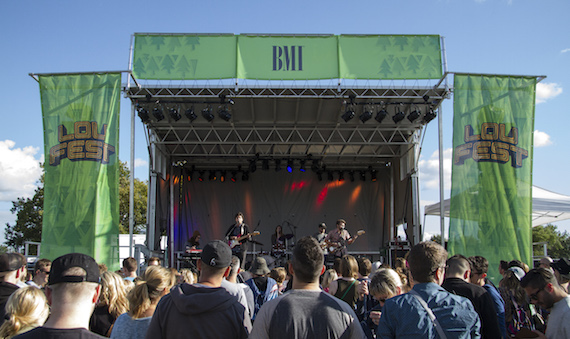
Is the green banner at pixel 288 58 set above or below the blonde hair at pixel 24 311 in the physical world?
above

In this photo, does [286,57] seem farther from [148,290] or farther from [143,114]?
[148,290]

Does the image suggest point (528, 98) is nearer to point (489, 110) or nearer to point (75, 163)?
point (489, 110)

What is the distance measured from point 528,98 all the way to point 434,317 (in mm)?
8552

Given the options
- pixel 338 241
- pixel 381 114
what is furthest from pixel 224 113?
pixel 338 241

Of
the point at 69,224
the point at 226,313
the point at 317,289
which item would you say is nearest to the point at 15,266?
the point at 226,313

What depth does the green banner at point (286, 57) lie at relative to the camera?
9391 millimetres

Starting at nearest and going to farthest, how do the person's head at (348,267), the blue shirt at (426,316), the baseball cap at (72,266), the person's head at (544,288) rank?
the baseball cap at (72,266), the blue shirt at (426,316), the person's head at (544,288), the person's head at (348,267)

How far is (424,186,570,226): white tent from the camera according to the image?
1200 cm

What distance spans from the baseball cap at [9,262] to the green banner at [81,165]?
200 inches

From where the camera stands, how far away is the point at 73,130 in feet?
27.9

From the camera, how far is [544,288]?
102 inches

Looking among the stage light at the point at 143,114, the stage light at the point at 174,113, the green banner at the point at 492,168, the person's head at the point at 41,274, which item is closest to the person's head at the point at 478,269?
the person's head at the point at 41,274

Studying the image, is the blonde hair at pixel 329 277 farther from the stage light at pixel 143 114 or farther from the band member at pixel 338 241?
the stage light at pixel 143 114

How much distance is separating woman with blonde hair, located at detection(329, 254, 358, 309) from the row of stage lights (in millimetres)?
6527
